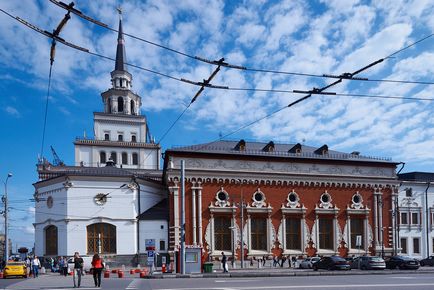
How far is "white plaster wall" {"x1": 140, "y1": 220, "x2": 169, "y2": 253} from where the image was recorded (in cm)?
4856

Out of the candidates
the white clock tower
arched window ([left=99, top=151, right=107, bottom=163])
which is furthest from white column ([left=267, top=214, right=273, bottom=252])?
arched window ([left=99, top=151, right=107, bottom=163])

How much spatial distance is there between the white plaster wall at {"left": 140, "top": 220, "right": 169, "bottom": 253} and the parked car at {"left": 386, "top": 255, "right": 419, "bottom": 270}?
65.9 feet

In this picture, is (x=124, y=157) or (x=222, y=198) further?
(x=124, y=157)

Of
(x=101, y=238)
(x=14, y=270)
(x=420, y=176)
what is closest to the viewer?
(x=14, y=270)

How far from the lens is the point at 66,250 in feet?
151

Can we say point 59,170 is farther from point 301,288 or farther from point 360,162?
point 301,288

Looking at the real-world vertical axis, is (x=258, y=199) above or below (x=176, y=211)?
above

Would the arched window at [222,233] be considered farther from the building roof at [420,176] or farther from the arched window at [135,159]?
the arched window at [135,159]

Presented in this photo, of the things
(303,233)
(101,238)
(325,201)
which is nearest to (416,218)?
(325,201)

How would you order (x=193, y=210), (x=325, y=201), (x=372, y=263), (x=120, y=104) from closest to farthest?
(x=372, y=263) < (x=193, y=210) < (x=325, y=201) < (x=120, y=104)

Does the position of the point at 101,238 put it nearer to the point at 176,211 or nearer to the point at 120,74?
the point at 176,211

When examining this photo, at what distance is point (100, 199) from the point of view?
1887 inches

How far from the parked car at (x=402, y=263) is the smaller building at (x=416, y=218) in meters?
17.4

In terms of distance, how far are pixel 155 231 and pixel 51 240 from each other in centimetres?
976
